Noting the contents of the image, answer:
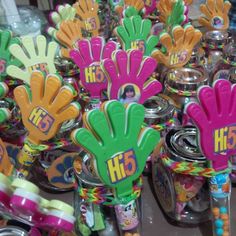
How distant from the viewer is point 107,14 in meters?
1.22

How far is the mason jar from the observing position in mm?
487

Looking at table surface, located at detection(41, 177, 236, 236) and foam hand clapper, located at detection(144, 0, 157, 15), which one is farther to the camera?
foam hand clapper, located at detection(144, 0, 157, 15)

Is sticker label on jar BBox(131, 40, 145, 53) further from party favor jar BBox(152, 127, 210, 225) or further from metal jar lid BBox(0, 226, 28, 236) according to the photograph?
metal jar lid BBox(0, 226, 28, 236)

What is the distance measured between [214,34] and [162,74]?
0.78 feet

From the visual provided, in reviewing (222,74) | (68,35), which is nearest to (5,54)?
(68,35)

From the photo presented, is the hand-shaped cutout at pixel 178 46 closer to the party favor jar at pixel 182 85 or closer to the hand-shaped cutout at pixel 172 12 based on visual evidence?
the party favor jar at pixel 182 85

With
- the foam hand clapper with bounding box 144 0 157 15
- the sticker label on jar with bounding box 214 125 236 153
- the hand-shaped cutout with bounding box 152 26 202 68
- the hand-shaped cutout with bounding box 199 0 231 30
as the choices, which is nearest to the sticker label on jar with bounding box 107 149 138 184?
the sticker label on jar with bounding box 214 125 236 153

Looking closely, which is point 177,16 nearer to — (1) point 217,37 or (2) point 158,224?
(1) point 217,37

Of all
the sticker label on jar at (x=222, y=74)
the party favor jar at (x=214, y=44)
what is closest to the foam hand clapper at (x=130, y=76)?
the sticker label on jar at (x=222, y=74)

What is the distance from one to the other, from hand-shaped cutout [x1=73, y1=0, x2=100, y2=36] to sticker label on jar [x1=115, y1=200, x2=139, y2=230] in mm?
635

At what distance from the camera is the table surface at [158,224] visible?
603 millimetres

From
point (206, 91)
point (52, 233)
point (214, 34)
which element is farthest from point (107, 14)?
point (52, 233)

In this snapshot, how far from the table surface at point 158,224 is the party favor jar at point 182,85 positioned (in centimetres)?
17

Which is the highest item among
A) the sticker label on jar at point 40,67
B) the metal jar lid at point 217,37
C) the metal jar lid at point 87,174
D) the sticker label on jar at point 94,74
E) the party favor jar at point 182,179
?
the sticker label on jar at point 40,67
